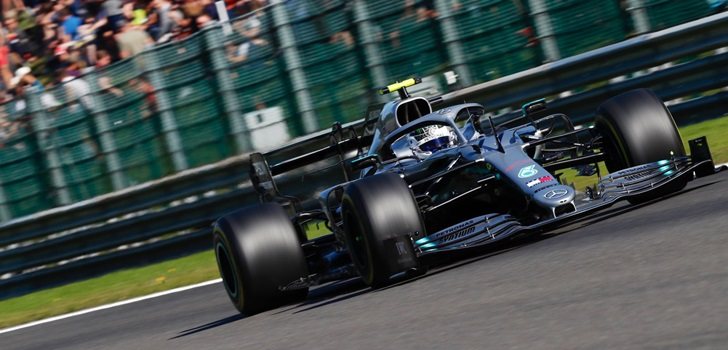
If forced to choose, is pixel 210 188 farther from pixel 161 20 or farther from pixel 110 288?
pixel 161 20

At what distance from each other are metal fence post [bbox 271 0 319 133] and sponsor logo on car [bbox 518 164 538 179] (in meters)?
6.60

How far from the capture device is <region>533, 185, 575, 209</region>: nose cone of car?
7.80 m

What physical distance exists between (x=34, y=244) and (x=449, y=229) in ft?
31.5

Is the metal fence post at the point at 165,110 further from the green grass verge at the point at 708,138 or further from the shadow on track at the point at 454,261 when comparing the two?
the shadow on track at the point at 454,261

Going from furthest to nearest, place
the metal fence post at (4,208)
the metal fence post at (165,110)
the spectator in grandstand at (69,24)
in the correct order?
the spectator in grandstand at (69,24) → the metal fence post at (4,208) → the metal fence post at (165,110)

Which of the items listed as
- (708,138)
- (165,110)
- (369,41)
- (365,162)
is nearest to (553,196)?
(365,162)

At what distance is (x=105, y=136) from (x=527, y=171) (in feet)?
28.7

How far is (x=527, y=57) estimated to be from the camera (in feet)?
43.9

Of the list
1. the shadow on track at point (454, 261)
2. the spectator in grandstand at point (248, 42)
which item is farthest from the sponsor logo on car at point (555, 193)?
the spectator in grandstand at point (248, 42)

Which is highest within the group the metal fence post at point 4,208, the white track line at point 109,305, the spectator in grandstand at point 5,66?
the spectator in grandstand at point 5,66

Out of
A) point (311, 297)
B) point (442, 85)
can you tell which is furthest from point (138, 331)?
point (442, 85)

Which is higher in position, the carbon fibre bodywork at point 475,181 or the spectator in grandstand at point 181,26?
the spectator in grandstand at point 181,26

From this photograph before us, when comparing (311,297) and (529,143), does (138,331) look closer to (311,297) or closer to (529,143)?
(311,297)

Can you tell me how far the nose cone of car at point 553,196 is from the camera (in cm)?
780
